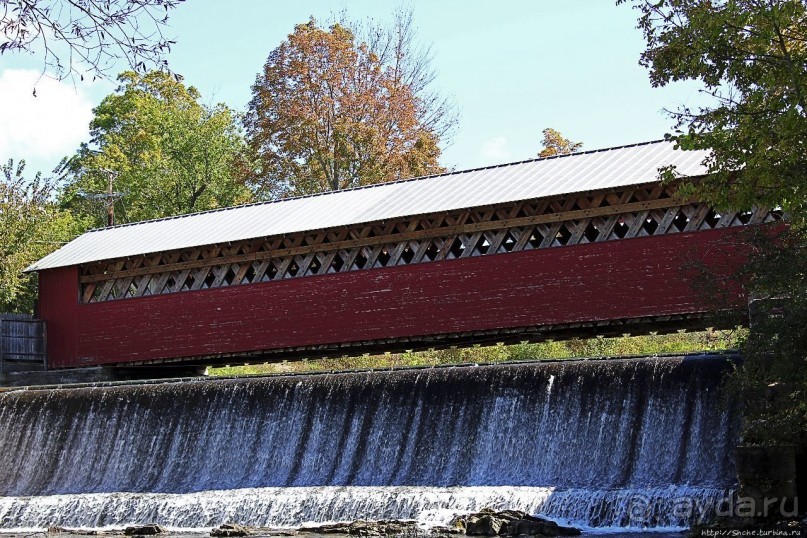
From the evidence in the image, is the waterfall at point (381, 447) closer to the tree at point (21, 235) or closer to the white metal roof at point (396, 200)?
the white metal roof at point (396, 200)

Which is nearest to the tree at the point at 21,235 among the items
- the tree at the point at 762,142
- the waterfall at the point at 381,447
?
the waterfall at the point at 381,447

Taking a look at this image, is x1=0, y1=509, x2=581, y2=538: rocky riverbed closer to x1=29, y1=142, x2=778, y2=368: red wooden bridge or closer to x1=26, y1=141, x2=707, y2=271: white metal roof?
x1=29, y1=142, x2=778, y2=368: red wooden bridge

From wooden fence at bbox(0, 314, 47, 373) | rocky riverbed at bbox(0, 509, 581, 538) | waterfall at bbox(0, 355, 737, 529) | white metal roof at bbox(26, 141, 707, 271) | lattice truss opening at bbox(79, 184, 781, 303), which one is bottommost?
rocky riverbed at bbox(0, 509, 581, 538)

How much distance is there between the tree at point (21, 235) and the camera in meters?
40.0

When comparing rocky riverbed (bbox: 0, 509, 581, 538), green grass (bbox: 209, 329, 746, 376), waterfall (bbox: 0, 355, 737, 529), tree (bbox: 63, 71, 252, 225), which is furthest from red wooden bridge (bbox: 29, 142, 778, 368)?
tree (bbox: 63, 71, 252, 225)

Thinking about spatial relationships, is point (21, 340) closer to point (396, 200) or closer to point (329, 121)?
point (396, 200)

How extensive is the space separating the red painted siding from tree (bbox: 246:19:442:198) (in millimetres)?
12510

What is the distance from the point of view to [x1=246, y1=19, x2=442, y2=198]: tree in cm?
4209

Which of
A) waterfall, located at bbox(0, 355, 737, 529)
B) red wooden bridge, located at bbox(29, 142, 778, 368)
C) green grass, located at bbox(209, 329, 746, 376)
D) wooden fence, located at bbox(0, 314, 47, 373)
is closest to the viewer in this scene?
waterfall, located at bbox(0, 355, 737, 529)

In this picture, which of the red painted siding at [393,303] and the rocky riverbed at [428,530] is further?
the red painted siding at [393,303]

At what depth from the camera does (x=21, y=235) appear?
1618 inches

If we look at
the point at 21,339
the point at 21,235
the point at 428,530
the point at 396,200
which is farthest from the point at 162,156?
the point at 428,530

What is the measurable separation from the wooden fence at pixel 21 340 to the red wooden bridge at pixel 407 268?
1.04 feet

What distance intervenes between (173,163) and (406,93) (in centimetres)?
1115
